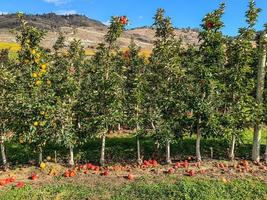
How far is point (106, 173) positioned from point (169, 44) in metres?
15.0

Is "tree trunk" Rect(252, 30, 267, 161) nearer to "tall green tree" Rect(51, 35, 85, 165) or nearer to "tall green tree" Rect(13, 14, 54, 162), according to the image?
"tall green tree" Rect(51, 35, 85, 165)

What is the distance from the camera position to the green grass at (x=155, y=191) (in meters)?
23.7

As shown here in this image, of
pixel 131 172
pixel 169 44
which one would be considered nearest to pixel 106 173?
pixel 131 172

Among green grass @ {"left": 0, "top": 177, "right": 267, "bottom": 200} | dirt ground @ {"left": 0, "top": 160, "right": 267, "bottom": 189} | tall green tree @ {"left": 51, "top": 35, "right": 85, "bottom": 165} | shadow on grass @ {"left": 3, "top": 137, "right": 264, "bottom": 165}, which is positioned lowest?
green grass @ {"left": 0, "top": 177, "right": 267, "bottom": 200}

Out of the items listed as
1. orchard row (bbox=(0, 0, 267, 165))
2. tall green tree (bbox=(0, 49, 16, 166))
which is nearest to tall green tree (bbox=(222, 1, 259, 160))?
orchard row (bbox=(0, 0, 267, 165))

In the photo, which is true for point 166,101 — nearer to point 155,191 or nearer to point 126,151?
point 126,151

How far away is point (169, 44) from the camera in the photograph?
37.0m

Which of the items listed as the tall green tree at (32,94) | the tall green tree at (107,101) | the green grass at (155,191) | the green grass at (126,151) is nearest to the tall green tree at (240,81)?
the green grass at (126,151)

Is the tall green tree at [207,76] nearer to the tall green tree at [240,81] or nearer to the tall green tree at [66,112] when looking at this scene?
the tall green tree at [240,81]

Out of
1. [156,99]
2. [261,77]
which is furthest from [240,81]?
[156,99]

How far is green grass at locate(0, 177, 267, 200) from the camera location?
2367 centimetres

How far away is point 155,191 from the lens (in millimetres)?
24062

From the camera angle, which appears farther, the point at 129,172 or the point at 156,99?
the point at 156,99

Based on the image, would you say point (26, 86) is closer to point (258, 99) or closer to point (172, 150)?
point (172, 150)
